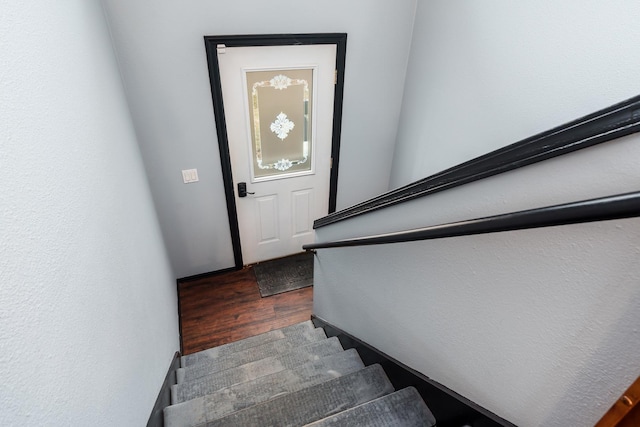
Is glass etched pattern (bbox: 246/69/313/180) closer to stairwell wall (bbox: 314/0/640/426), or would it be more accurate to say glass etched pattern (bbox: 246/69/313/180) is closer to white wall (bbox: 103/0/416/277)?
white wall (bbox: 103/0/416/277)

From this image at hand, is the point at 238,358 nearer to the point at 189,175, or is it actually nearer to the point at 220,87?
the point at 189,175

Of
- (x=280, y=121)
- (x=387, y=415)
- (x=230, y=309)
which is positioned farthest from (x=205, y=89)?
(x=387, y=415)

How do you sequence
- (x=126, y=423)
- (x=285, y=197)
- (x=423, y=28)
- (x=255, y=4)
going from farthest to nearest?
(x=285, y=197) → (x=423, y=28) → (x=255, y=4) → (x=126, y=423)

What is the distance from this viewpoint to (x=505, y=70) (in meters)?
1.84

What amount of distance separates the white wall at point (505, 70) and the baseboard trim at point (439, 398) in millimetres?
1282

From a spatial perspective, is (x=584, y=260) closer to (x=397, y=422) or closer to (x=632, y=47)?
(x=397, y=422)

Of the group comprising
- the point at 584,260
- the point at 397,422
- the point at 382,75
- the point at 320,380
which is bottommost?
the point at 320,380

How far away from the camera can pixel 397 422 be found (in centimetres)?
115

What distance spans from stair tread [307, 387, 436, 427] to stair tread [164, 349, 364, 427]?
1.69ft

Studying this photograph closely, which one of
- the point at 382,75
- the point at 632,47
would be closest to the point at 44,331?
the point at 632,47

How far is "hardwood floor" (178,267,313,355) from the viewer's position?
2734 mm

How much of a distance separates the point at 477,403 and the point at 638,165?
765 mm

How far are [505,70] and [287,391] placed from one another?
81.0 inches

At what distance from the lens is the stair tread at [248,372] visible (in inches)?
70.2
